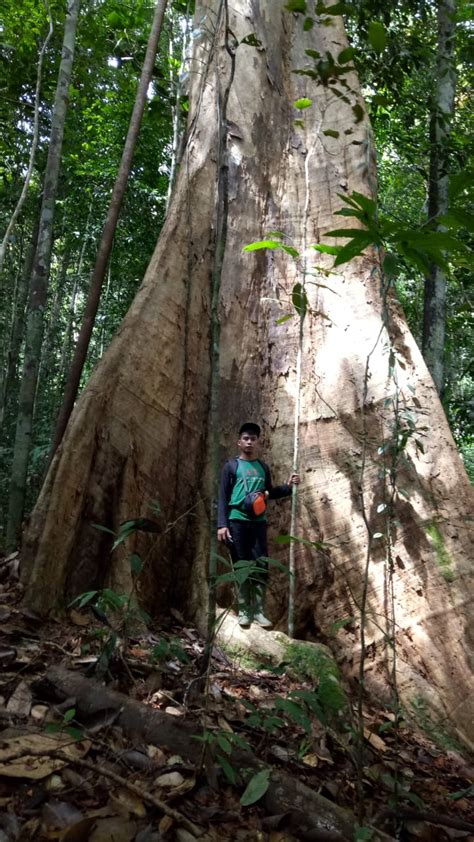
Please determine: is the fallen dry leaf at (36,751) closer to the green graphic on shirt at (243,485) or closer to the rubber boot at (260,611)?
the rubber boot at (260,611)

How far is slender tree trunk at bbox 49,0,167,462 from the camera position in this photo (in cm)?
467

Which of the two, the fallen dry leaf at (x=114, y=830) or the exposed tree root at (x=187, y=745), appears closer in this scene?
the fallen dry leaf at (x=114, y=830)

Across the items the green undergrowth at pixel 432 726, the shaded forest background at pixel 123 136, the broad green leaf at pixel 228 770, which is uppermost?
the shaded forest background at pixel 123 136

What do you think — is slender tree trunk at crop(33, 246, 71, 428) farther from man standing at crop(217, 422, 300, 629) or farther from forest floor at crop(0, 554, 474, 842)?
forest floor at crop(0, 554, 474, 842)

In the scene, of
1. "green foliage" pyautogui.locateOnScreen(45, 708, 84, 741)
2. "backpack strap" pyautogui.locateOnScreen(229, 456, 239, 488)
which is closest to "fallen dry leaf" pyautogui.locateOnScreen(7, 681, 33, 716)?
"green foliage" pyautogui.locateOnScreen(45, 708, 84, 741)

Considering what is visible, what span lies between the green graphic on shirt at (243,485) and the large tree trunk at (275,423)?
25 cm

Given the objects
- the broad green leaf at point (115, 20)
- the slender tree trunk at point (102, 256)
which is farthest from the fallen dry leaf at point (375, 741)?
the broad green leaf at point (115, 20)

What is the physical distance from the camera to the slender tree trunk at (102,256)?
467 cm

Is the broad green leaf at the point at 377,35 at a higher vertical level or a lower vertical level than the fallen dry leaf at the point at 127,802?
higher

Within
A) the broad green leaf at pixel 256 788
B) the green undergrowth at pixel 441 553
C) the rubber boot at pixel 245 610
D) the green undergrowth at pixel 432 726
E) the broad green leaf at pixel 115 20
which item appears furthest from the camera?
the broad green leaf at pixel 115 20

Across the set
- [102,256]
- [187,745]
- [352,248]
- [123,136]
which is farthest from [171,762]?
[123,136]

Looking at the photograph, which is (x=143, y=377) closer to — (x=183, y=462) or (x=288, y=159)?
(x=183, y=462)

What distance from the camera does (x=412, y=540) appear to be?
3.78 meters

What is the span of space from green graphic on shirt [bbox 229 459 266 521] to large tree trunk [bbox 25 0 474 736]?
0.81 ft
